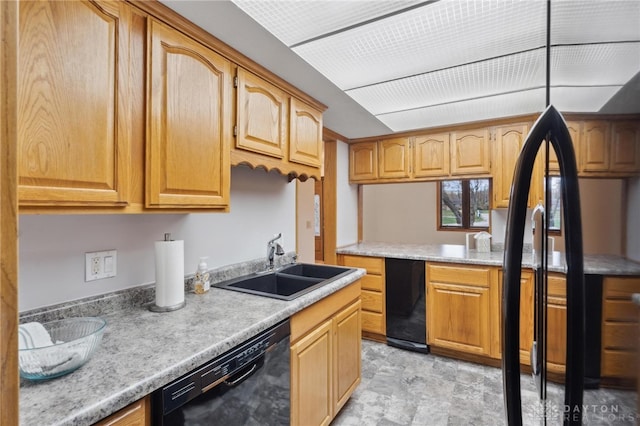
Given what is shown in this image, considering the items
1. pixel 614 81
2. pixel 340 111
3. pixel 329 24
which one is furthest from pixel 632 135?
pixel 340 111

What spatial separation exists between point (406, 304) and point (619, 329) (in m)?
2.64

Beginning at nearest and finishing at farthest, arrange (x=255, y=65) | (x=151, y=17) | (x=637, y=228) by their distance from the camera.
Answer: (x=637, y=228) → (x=151, y=17) → (x=255, y=65)

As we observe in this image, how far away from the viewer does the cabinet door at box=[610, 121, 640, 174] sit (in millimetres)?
365

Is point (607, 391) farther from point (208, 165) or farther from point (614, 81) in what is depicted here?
point (208, 165)

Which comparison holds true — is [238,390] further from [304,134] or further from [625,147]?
[304,134]

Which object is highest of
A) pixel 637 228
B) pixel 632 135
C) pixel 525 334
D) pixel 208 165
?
pixel 208 165

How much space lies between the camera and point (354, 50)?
5.08 ft

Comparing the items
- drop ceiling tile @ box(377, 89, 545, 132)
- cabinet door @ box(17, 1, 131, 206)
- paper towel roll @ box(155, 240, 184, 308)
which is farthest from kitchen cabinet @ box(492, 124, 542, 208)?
cabinet door @ box(17, 1, 131, 206)

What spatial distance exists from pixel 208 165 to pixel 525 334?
266 centimetres

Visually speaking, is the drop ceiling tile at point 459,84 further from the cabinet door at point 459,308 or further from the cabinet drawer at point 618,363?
the cabinet drawer at point 618,363

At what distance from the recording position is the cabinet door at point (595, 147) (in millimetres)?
425

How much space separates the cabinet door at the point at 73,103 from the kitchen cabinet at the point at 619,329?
1.29 m

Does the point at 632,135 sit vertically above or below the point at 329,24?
below

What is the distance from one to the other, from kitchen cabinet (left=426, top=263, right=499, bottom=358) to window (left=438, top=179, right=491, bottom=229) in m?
2.77
